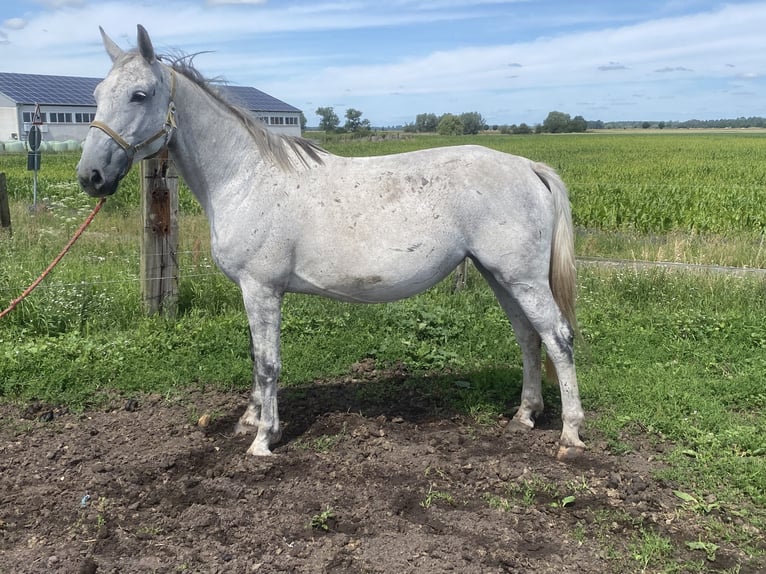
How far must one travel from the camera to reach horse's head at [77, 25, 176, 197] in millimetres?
3695

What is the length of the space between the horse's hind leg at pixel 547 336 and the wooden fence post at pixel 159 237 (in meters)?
3.68

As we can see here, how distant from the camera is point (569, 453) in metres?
4.48

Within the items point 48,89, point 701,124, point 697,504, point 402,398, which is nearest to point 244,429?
point 402,398

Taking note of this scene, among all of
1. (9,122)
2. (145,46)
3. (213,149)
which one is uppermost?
(9,122)

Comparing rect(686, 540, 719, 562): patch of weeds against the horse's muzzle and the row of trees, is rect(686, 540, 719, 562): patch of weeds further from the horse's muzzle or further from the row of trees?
the row of trees

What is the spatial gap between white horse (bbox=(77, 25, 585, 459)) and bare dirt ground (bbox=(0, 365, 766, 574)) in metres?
0.43

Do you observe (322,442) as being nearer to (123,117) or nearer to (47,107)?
(123,117)

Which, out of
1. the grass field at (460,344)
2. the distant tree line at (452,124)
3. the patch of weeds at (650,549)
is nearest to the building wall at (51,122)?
the grass field at (460,344)

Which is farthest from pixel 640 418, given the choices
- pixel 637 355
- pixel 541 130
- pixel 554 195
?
pixel 541 130

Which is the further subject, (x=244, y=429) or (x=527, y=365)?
(x=527, y=365)

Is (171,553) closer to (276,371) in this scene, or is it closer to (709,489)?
(276,371)

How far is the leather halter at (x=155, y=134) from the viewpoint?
371 cm

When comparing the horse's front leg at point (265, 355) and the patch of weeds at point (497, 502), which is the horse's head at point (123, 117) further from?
the patch of weeds at point (497, 502)

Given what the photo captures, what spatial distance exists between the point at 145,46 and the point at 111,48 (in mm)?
397
